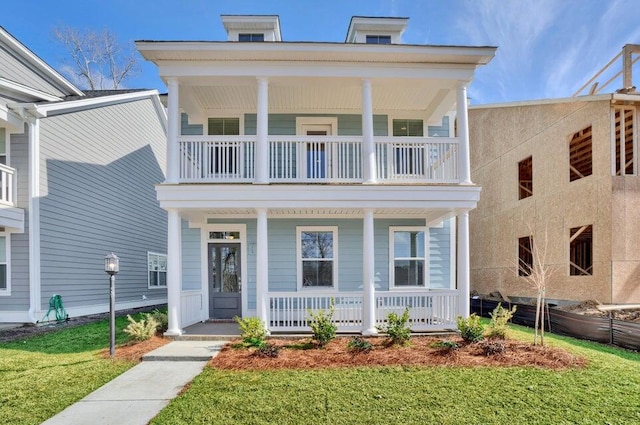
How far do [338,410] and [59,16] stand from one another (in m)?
25.1

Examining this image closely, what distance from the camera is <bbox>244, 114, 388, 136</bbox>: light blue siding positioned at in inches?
390

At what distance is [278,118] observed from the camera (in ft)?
32.7

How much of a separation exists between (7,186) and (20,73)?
4.00 m

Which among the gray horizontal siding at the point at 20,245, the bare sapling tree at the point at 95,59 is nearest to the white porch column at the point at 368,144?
the gray horizontal siding at the point at 20,245

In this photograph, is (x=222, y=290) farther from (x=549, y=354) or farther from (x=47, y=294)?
(x=549, y=354)

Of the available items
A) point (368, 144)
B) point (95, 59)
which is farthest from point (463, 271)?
point (95, 59)

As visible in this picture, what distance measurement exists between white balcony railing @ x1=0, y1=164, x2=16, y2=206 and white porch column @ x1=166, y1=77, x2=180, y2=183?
4743 millimetres

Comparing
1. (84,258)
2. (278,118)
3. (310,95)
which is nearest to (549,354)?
(310,95)

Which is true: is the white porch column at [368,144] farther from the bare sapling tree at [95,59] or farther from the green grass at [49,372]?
the bare sapling tree at [95,59]

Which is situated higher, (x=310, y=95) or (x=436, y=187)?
(x=310, y=95)

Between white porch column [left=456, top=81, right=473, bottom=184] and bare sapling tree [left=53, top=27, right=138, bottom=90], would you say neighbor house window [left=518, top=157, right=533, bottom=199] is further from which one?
bare sapling tree [left=53, top=27, right=138, bottom=90]

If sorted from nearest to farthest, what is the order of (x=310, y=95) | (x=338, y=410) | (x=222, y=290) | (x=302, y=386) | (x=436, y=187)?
1. (x=338, y=410)
2. (x=302, y=386)
3. (x=436, y=187)
4. (x=310, y=95)
5. (x=222, y=290)

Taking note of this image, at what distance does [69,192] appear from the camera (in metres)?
10.4

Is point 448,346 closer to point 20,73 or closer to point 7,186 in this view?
point 7,186
